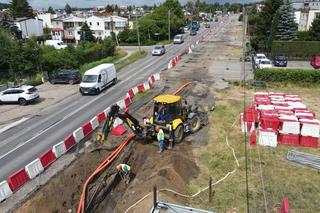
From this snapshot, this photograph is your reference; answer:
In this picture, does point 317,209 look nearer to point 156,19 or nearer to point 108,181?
point 108,181

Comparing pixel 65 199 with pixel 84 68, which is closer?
pixel 65 199

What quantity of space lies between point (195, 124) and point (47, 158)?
883 centimetres

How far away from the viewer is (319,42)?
4569 cm

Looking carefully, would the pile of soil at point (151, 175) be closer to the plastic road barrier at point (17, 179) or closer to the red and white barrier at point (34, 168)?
the red and white barrier at point (34, 168)

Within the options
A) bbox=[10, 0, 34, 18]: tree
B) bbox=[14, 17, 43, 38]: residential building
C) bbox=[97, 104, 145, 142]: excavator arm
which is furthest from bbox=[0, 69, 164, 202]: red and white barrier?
bbox=[10, 0, 34, 18]: tree

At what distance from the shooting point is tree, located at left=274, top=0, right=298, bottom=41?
1903 inches

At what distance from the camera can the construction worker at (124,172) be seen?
45.6ft

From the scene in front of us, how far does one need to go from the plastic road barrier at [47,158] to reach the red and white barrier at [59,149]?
243 millimetres

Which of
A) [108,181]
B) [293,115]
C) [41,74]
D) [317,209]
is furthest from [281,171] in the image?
[41,74]

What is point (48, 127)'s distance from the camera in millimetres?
21828

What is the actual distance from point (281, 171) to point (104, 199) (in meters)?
8.47

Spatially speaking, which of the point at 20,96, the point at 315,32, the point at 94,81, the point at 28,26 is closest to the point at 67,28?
the point at 28,26

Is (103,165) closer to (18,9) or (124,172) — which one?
(124,172)

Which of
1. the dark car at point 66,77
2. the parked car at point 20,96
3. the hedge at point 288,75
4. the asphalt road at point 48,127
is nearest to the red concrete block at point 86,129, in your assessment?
the asphalt road at point 48,127
